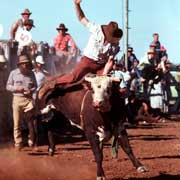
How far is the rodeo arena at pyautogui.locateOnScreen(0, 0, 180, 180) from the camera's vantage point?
880 centimetres

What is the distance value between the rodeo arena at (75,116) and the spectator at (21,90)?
2 centimetres

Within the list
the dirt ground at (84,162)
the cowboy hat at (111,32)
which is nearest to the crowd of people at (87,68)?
the cowboy hat at (111,32)

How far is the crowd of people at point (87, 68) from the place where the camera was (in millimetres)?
9289

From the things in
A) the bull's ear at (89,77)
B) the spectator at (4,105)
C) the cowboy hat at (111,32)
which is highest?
the cowboy hat at (111,32)

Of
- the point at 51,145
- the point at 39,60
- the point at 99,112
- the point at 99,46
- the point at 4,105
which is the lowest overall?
the point at 51,145

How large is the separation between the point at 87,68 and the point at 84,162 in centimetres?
188

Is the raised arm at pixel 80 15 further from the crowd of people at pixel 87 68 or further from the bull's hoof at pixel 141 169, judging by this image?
the bull's hoof at pixel 141 169

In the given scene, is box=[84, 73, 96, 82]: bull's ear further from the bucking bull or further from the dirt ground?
the dirt ground

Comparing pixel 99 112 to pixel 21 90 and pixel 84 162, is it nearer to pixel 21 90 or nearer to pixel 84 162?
pixel 84 162

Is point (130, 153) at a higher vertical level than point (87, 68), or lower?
lower

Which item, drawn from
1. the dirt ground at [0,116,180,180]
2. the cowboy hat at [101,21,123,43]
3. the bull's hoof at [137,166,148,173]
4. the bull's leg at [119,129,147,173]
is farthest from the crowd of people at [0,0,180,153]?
the bull's hoof at [137,166,148,173]

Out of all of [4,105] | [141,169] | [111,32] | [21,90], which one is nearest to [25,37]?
[4,105]

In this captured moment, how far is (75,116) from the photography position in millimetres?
9648

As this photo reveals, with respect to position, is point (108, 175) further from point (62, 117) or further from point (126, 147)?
point (62, 117)
